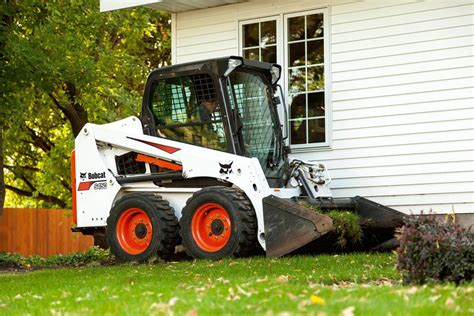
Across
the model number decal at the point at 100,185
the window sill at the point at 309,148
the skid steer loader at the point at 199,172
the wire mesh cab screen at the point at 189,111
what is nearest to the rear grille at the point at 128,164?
the skid steer loader at the point at 199,172

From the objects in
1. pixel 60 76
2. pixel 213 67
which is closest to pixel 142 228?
pixel 213 67

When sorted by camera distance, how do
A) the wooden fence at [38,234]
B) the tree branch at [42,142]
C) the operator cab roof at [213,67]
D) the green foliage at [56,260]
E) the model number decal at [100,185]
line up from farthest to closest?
the tree branch at [42,142] → the wooden fence at [38,234] → the green foliage at [56,260] → the model number decal at [100,185] → the operator cab roof at [213,67]

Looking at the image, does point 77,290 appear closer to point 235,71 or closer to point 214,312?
point 214,312

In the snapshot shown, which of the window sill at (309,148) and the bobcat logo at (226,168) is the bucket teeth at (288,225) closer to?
the bobcat logo at (226,168)

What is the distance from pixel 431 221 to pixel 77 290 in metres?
3.24

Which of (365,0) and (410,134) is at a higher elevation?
(365,0)

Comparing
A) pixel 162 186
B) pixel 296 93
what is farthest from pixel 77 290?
pixel 296 93

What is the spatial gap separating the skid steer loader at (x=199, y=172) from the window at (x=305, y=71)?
0.41 meters

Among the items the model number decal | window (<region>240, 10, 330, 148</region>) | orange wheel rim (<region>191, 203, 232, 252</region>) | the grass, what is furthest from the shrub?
the model number decal

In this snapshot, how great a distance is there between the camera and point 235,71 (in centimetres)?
1287

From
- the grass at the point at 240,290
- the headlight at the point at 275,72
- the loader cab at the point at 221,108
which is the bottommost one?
the grass at the point at 240,290

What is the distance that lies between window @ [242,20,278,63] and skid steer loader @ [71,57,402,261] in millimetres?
877

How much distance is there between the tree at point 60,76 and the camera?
15.2m

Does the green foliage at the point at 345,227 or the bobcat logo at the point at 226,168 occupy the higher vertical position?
the bobcat logo at the point at 226,168
